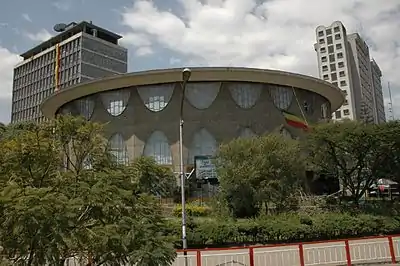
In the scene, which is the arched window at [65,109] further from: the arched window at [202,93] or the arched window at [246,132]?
the arched window at [246,132]

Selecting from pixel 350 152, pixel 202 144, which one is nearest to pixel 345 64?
pixel 202 144

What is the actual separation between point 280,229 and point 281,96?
2590 centimetres

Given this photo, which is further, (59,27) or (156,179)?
(59,27)

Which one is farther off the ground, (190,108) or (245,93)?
(245,93)

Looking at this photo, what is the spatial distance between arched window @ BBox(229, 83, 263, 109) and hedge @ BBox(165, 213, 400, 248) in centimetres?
2099

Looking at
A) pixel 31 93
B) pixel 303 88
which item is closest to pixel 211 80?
pixel 303 88

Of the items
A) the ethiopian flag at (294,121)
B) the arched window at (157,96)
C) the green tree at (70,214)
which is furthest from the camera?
the ethiopian flag at (294,121)

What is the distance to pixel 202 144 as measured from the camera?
4047 cm

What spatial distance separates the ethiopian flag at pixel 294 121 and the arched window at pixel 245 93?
3566 millimetres

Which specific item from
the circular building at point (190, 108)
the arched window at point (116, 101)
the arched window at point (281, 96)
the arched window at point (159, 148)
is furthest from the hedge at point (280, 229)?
the arched window at point (116, 101)

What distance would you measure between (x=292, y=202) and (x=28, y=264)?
21400 mm

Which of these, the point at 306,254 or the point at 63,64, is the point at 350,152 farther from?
the point at 63,64

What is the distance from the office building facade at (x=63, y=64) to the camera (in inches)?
3674

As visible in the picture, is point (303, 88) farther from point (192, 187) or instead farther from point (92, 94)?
point (92, 94)
